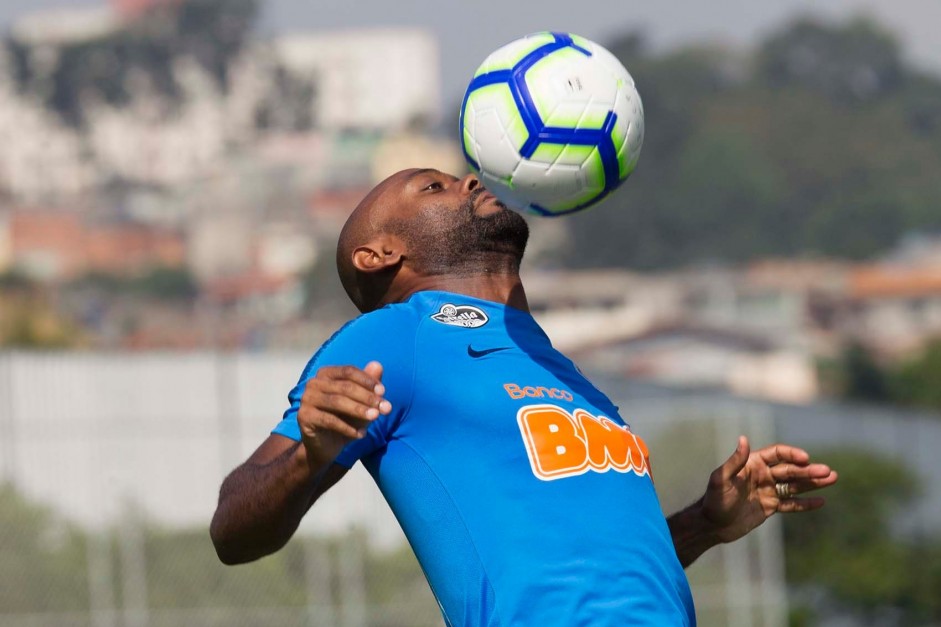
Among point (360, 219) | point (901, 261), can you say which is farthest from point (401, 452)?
point (901, 261)

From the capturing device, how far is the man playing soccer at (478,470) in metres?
3.74

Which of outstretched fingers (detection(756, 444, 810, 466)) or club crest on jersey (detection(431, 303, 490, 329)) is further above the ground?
club crest on jersey (detection(431, 303, 490, 329))

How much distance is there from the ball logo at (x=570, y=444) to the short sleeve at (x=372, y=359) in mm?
300

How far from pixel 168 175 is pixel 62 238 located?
17.3 metres

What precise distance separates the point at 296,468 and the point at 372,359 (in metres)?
0.34

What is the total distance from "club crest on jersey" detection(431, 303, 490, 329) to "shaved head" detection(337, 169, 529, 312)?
20cm

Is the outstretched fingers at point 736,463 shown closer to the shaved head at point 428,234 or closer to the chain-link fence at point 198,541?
the shaved head at point 428,234

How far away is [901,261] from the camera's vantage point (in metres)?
96.8

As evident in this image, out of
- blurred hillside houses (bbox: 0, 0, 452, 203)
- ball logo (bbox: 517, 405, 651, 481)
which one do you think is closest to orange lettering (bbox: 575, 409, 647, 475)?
ball logo (bbox: 517, 405, 651, 481)

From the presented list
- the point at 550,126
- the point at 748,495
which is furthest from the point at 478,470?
the point at 748,495

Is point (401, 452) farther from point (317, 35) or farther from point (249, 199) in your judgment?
point (317, 35)

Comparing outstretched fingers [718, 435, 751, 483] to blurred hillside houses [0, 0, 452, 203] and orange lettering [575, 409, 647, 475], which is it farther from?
blurred hillside houses [0, 0, 452, 203]

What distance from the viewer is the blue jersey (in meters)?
3.76

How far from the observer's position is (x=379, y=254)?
4465 millimetres
